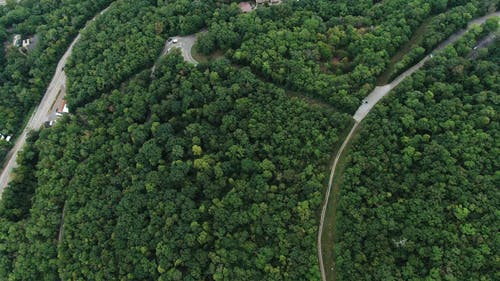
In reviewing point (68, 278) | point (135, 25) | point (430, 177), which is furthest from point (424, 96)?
point (68, 278)

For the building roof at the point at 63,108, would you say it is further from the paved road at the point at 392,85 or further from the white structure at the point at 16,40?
the paved road at the point at 392,85

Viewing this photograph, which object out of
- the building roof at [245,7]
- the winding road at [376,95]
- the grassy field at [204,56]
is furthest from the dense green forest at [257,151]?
the building roof at [245,7]

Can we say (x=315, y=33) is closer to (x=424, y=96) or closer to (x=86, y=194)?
(x=424, y=96)

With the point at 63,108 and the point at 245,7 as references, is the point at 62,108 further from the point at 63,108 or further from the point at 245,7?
the point at 245,7


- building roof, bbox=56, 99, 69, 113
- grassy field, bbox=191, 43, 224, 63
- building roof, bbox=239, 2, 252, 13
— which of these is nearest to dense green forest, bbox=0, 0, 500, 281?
grassy field, bbox=191, 43, 224, 63

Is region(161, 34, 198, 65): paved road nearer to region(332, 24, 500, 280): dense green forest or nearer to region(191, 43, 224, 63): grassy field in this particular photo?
region(191, 43, 224, 63): grassy field

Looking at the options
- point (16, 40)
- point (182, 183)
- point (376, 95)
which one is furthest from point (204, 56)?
point (16, 40)
